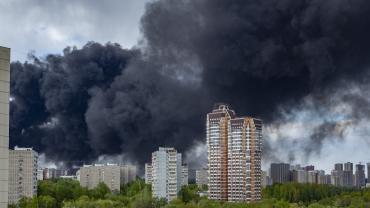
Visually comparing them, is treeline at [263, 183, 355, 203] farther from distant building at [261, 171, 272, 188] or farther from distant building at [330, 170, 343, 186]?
distant building at [330, 170, 343, 186]

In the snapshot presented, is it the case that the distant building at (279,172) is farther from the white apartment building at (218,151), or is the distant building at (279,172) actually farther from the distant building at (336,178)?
the white apartment building at (218,151)

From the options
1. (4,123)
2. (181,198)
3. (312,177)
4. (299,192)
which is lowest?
(181,198)

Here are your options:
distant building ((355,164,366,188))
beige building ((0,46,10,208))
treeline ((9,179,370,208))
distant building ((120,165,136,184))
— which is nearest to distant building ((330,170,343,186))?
distant building ((355,164,366,188))

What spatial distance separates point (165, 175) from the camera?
2331 centimetres

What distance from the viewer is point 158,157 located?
78.2 ft

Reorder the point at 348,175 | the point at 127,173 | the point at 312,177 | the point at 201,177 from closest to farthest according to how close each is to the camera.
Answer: the point at 127,173
the point at 201,177
the point at 312,177
the point at 348,175

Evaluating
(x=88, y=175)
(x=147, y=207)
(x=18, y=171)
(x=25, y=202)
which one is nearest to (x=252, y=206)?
(x=147, y=207)

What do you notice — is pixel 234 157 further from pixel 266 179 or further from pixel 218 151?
pixel 266 179

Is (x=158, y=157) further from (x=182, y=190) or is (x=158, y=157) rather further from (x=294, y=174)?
(x=294, y=174)

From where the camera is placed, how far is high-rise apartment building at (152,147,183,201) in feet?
76.3

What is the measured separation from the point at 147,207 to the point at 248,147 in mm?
4660

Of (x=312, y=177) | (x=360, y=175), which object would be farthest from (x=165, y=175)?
(x=360, y=175)

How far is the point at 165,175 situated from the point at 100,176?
23.5ft

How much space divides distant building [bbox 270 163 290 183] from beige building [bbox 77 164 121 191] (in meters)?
8.31
